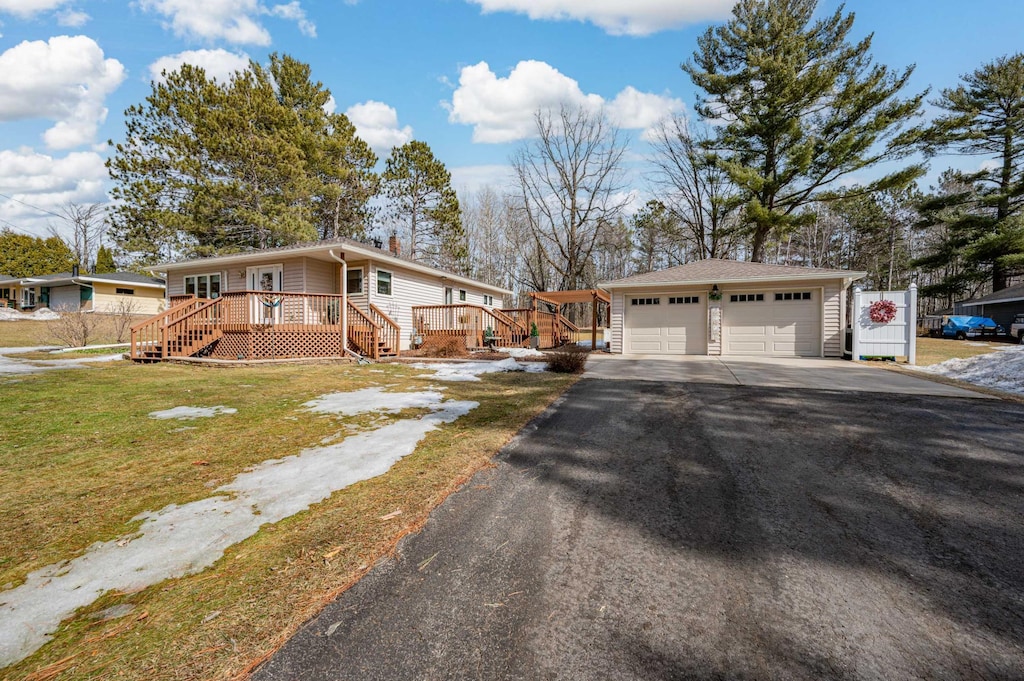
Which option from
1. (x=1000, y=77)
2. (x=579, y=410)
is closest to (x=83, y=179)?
(x=579, y=410)

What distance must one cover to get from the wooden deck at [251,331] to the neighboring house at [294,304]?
0.08ft

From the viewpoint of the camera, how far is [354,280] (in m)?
13.9

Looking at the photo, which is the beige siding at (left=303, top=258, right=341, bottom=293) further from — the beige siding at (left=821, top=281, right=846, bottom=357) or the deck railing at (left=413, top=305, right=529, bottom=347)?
the beige siding at (left=821, top=281, right=846, bottom=357)

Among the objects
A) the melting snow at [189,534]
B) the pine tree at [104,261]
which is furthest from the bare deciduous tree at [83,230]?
the melting snow at [189,534]

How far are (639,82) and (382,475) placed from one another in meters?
20.0

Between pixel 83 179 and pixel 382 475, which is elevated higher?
pixel 83 179

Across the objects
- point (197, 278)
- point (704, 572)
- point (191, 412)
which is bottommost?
point (704, 572)

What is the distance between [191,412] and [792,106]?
24.2 m

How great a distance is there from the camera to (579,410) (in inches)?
214

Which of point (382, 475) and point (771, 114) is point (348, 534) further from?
point (771, 114)

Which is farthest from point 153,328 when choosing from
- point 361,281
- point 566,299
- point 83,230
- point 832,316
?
point 83,230

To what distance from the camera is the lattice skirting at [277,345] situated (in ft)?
34.6

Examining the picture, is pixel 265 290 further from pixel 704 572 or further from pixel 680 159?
pixel 680 159

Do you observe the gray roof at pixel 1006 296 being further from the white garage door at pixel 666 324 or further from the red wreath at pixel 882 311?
the white garage door at pixel 666 324
